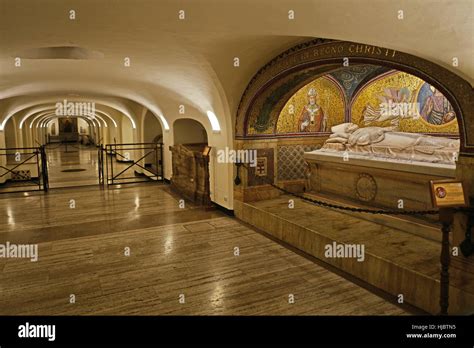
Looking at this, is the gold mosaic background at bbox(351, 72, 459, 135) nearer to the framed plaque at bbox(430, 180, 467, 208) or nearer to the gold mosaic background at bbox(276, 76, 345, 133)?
the gold mosaic background at bbox(276, 76, 345, 133)

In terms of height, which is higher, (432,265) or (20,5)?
(20,5)

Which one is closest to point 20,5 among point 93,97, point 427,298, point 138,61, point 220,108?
point 138,61

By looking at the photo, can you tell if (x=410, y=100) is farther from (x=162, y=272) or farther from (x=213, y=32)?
(x=162, y=272)

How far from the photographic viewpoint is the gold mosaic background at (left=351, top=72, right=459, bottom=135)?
673 cm

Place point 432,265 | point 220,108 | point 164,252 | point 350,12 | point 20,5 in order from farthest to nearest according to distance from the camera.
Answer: point 220,108, point 164,252, point 432,265, point 20,5, point 350,12

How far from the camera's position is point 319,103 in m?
8.54

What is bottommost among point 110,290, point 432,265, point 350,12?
point 110,290

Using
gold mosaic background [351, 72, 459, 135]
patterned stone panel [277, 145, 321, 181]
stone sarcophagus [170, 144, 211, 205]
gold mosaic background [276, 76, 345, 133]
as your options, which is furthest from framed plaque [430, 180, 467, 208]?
stone sarcophagus [170, 144, 211, 205]

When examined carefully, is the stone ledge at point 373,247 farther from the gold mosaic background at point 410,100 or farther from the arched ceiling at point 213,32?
the gold mosaic background at point 410,100

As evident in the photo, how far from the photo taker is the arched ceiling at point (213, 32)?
3.17 meters

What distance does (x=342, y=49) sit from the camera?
4.93 m

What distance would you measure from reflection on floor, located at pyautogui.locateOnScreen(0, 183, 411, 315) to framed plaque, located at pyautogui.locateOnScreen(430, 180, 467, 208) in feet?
4.22

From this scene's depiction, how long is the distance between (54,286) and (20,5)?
9.98ft

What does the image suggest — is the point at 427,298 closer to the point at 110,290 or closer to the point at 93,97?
the point at 110,290
